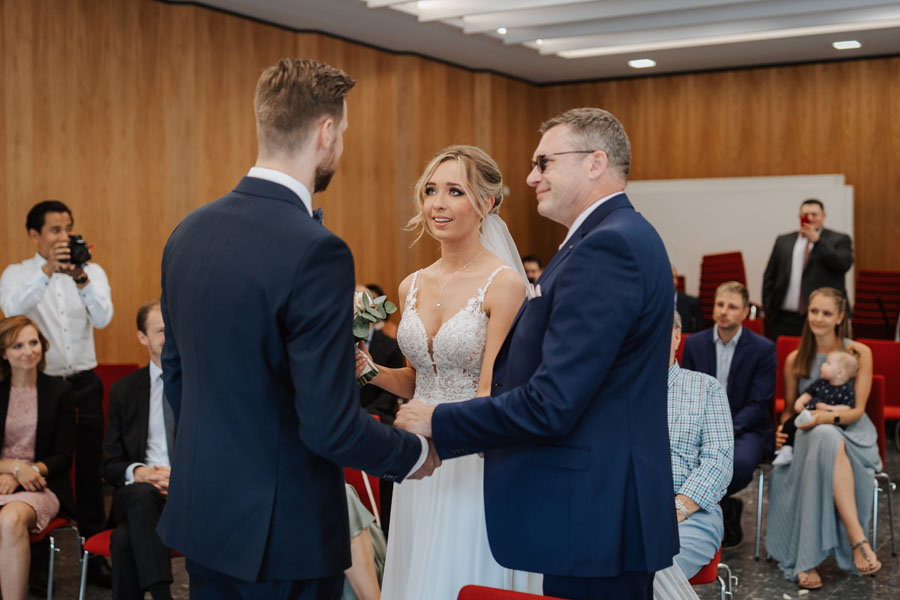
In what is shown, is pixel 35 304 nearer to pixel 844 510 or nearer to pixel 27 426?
pixel 27 426

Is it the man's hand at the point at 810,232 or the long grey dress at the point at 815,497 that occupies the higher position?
the man's hand at the point at 810,232

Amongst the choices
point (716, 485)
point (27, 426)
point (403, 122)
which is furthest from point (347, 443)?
point (403, 122)

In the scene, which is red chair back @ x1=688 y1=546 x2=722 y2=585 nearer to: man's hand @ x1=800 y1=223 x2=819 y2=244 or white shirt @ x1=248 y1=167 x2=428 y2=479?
white shirt @ x1=248 y1=167 x2=428 y2=479

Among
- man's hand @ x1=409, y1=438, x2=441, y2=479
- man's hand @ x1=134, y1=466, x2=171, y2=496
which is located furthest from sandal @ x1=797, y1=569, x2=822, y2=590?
man's hand @ x1=409, y1=438, x2=441, y2=479

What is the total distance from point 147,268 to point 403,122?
3.84 m

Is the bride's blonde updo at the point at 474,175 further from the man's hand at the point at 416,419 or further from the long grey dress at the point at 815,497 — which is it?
the long grey dress at the point at 815,497

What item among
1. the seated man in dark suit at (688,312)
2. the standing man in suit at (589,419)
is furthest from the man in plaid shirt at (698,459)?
the seated man in dark suit at (688,312)

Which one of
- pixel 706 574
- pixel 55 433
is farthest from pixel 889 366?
pixel 55 433

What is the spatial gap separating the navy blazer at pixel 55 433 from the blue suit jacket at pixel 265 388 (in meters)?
2.84

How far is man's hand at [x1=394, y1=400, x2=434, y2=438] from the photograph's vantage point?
229cm

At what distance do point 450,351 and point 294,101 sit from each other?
4.48 feet

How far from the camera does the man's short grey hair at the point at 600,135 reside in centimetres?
225

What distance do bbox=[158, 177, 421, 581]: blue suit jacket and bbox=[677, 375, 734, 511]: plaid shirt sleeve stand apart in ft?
6.62

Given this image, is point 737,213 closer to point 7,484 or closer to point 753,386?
point 753,386
